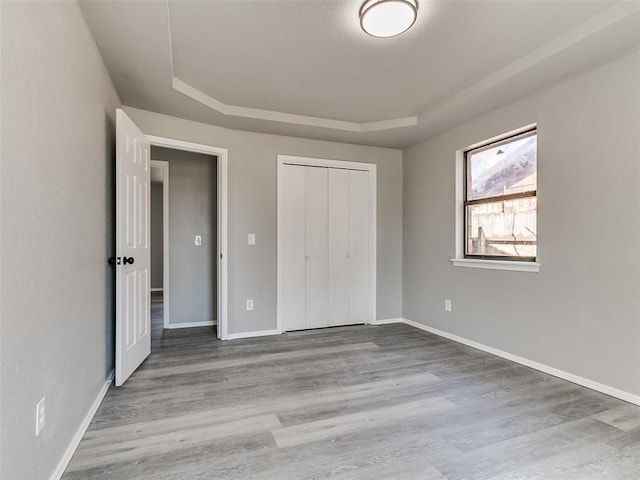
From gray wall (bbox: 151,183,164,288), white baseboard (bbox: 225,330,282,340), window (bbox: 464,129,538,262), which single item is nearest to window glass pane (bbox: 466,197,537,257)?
window (bbox: 464,129,538,262)

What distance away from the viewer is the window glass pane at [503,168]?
2.90 meters

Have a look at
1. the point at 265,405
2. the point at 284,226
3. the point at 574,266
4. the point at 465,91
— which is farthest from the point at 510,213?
the point at 265,405

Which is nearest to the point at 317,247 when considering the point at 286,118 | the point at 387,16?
the point at 286,118

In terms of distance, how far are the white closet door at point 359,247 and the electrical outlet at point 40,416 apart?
327 cm

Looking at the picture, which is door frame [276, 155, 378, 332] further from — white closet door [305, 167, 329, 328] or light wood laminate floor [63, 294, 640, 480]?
light wood laminate floor [63, 294, 640, 480]

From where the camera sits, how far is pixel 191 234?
4320 mm

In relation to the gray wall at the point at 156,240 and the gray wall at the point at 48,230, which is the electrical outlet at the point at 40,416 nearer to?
the gray wall at the point at 48,230

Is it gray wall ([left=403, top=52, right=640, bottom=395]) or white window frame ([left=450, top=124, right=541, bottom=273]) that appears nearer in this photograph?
gray wall ([left=403, top=52, right=640, bottom=395])

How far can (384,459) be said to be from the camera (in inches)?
63.4

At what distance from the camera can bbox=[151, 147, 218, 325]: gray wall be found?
4.24 m

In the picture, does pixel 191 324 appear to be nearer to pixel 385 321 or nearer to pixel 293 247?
pixel 293 247

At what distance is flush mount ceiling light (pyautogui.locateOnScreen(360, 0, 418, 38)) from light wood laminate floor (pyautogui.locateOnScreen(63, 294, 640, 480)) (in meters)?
2.25

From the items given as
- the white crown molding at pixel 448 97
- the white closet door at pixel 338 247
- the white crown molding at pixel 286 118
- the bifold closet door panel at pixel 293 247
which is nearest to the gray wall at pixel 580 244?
the white crown molding at pixel 448 97

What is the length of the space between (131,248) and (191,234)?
1.76m
